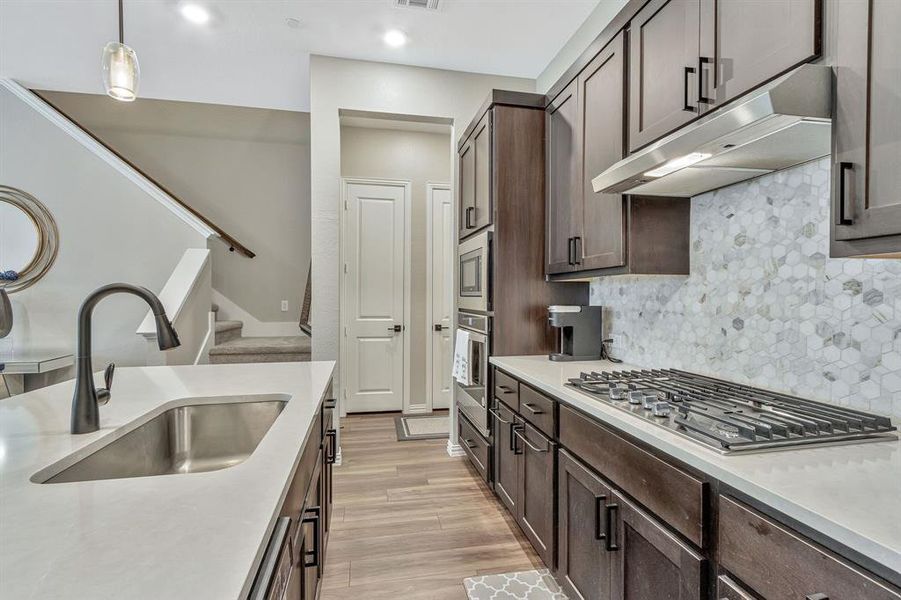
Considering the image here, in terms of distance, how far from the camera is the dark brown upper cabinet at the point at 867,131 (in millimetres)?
953

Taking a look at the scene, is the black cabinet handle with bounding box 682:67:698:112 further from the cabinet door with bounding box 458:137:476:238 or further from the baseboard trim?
the baseboard trim

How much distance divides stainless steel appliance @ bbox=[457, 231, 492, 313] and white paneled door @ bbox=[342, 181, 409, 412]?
151 cm

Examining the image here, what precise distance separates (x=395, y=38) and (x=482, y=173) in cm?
113

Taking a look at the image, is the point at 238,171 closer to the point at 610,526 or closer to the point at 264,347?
the point at 264,347

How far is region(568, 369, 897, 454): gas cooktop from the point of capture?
1.08m

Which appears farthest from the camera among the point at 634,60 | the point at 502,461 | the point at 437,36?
the point at 437,36

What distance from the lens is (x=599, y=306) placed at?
8.77 ft

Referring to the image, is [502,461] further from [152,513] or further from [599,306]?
[152,513]

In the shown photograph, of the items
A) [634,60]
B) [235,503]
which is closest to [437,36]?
[634,60]

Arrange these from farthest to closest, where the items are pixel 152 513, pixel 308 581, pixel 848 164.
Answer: pixel 308 581
pixel 848 164
pixel 152 513

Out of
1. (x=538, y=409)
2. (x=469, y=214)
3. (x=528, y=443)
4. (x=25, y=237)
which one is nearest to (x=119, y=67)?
→ (x=469, y=214)

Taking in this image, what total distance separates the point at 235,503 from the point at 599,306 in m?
2.29

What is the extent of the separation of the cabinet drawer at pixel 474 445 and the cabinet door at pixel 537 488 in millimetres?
556

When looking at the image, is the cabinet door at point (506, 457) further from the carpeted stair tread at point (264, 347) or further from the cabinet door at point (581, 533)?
the carpeted stair tread at point (264, 347)
